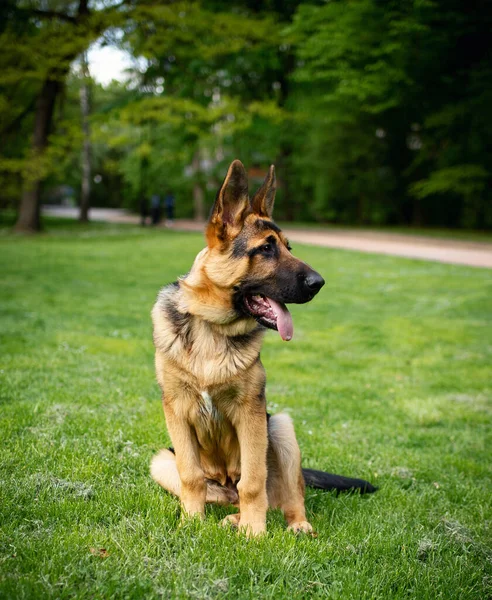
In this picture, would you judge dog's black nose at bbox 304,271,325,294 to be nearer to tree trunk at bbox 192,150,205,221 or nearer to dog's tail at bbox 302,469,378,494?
dog's tail at bbox 302,469,378,494

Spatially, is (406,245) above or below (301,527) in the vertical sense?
above

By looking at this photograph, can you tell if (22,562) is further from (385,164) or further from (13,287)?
(385,164)

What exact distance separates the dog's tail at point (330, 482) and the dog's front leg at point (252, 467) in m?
0.67

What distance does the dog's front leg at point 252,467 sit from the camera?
349 centimetres

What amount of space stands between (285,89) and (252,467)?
Result: 117 ft

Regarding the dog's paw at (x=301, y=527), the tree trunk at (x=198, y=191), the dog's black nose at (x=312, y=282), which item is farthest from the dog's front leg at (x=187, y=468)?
the tree trunk at (x=198, y=191)

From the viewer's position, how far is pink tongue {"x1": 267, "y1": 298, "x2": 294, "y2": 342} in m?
3.53

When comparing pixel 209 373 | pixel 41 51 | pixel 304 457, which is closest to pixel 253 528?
pixel 209 373

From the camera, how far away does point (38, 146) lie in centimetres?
2545

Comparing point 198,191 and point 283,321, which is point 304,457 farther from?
point 198,191

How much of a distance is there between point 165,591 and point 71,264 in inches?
598

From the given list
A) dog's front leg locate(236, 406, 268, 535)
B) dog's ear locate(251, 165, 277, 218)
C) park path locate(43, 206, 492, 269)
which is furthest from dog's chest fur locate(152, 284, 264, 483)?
park path locate(43, 206, 492, 269)

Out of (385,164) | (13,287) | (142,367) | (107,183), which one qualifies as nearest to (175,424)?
(142,367)

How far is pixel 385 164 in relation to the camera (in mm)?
37062
